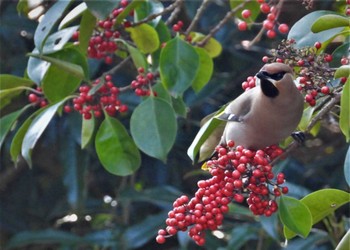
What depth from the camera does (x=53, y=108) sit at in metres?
2.64

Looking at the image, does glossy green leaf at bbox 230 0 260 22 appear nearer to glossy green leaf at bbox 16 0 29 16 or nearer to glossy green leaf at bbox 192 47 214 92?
glossy green leaf at bbox 192 47 214 92

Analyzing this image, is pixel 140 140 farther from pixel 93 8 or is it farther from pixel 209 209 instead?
pixel 209 209

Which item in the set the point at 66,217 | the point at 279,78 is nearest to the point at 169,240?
the point at 66,217

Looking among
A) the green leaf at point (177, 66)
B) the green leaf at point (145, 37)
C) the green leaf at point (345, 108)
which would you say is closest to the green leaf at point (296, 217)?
the green leaf at point (345, 108)

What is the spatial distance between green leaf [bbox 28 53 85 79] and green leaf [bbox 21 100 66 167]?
0.29ft

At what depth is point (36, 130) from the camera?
2639 mm

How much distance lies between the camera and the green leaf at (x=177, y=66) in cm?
251

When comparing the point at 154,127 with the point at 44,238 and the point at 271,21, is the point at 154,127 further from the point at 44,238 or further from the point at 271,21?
the point at 44,238

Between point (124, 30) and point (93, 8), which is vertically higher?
point (93, 8)

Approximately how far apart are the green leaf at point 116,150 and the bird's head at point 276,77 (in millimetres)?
497

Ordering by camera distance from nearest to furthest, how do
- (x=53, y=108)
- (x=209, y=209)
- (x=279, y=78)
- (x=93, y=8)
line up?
1. (x=209, y=209)
2. (x=279, y=78)
3. (x=93, y=8)
4. (x=53, y=108)

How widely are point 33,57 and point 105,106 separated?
0.80ft

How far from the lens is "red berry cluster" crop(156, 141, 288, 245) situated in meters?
1.99

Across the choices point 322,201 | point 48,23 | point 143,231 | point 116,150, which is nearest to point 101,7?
point 48,23
